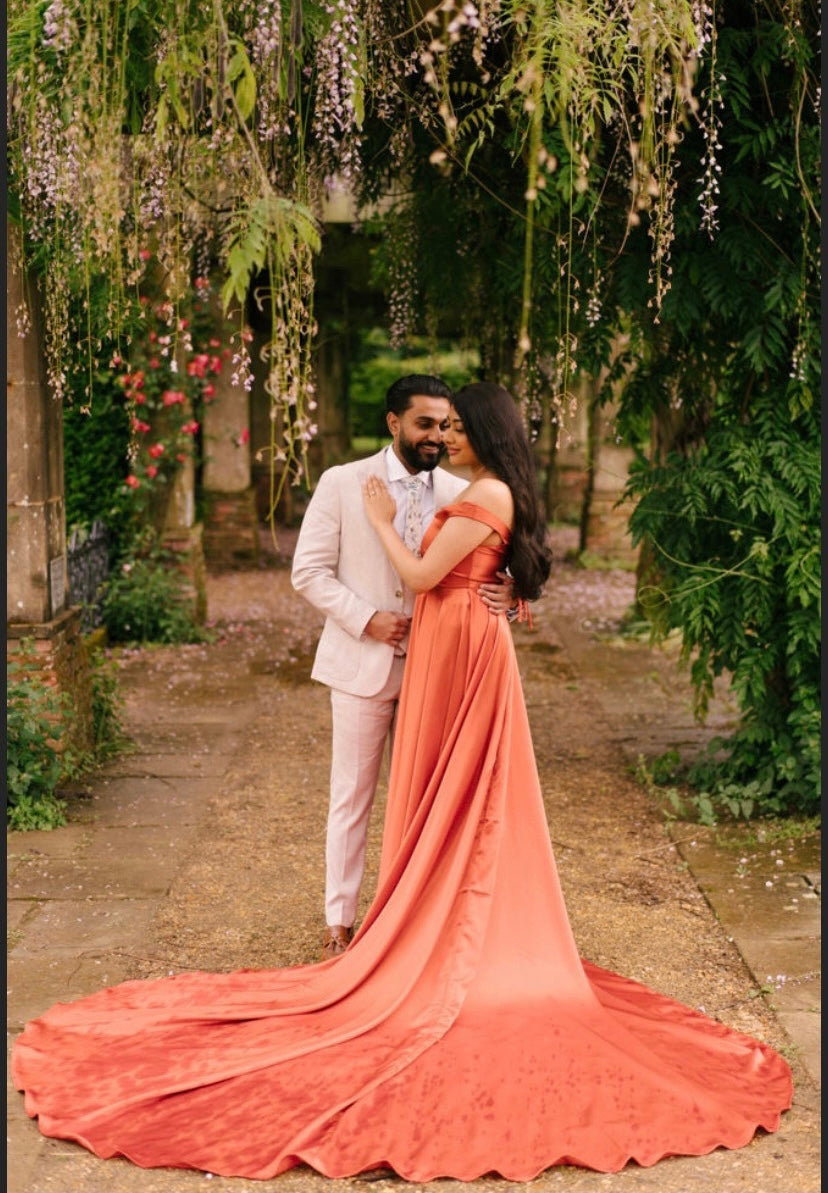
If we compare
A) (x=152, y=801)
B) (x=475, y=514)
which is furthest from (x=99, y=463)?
(x=475, y=514)

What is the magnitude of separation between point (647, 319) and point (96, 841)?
3217 millimetres

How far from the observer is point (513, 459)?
411cm

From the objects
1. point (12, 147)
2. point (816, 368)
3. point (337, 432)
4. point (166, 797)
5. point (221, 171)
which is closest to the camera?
point (221, 171)

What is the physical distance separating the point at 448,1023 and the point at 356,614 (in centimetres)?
132

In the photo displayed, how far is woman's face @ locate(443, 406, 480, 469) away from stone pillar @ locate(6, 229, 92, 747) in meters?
2.72

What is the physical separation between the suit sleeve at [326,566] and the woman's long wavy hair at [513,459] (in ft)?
1.81

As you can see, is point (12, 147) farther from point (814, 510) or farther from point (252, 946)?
point (814, 510)

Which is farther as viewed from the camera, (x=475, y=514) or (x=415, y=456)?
(x=415, y=456)

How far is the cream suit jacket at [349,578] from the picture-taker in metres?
4.50

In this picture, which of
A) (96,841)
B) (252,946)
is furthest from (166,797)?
(252,946)

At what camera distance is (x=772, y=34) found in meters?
5.45

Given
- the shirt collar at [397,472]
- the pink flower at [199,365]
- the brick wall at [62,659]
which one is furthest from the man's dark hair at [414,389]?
the pink flower at [199,365]

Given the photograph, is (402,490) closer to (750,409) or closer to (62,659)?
(750,409)

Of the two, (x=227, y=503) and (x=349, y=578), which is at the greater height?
(x=349, y=578)
